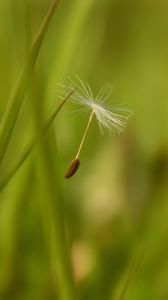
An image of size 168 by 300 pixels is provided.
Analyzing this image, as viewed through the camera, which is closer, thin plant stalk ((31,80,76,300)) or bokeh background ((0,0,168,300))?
thin plant stalk ((31,80,76,300))

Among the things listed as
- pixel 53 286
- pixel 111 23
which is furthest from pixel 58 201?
pixel 111 23

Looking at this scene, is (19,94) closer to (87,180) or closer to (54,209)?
(54,209)

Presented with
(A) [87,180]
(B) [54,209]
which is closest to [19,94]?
(B) [54,209]

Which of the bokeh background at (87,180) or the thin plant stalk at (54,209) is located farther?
the bokeh background at (87,180)

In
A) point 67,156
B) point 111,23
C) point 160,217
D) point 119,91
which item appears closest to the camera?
point 160,217

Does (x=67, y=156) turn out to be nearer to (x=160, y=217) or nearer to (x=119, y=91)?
(x=160, y=217)

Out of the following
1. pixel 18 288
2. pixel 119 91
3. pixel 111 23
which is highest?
pixel 111 23

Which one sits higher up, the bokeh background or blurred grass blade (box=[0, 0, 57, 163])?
blurred grass blade (box=[0, 0, 57, 163])

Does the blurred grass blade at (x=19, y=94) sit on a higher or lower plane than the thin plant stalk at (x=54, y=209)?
higher
